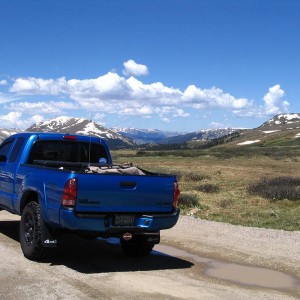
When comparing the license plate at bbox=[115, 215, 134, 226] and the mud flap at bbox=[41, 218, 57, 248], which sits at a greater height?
the license plate at bbox=[115, 215, 134, 226]

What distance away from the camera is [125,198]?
7.62 metres

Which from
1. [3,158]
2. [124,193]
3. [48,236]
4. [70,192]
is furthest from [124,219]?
[3,158]

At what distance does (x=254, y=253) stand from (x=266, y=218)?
616cm

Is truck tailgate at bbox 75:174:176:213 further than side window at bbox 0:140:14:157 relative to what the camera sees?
No

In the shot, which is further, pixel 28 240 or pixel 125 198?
pixel 28 240

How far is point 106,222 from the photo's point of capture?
7504mm

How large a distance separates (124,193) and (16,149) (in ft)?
10.0

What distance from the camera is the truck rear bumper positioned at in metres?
7.23

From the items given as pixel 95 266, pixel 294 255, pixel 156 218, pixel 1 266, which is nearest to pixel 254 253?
pixel 294 255

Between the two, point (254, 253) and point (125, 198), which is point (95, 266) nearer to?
point (125, 198)

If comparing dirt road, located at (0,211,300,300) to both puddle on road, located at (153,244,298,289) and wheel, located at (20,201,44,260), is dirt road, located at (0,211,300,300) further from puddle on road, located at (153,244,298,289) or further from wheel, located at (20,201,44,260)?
wheel, located at (20,201,44,260)

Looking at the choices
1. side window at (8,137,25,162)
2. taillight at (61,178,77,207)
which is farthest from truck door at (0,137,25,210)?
taillight at (61,178,77,207)

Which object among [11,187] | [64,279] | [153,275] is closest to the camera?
[64,279]

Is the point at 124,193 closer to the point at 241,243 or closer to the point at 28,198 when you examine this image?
the point at 28,198
